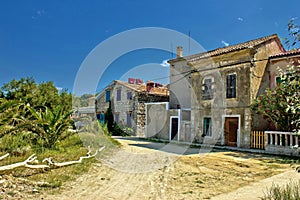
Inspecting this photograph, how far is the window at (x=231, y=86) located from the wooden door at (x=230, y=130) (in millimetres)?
1565

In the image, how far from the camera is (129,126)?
25.7 metres

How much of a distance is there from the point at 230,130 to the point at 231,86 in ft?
9.79

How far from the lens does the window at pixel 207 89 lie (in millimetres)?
15891

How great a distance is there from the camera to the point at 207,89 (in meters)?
16.1

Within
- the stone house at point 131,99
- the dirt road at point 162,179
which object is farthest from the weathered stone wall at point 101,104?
A: the dirt road at point 162,179

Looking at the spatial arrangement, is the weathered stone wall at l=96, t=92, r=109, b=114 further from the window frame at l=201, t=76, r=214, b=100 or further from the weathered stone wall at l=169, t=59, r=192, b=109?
the window frame at l=201, t=76, r=214, b=100

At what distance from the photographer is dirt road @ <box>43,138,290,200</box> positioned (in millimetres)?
5090

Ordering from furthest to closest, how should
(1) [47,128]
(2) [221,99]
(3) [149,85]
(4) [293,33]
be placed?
1. (3) [149,85]
2. (2) [221,99]
3. (1) [47,128]
4. (4) [293,33]

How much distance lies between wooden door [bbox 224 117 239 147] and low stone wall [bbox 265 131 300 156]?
285 centimetres


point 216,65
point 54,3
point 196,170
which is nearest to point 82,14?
point 54,3

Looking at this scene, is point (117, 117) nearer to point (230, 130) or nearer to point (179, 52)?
point (179, 52)

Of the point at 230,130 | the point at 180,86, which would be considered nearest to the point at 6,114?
the point at 230,130

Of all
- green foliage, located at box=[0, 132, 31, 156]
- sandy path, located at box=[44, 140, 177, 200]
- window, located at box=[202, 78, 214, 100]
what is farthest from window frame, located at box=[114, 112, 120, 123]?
sandy path, located at box=[44, 140, 177, 200]

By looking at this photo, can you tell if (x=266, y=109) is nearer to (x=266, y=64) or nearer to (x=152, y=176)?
(x=266, y=64)
